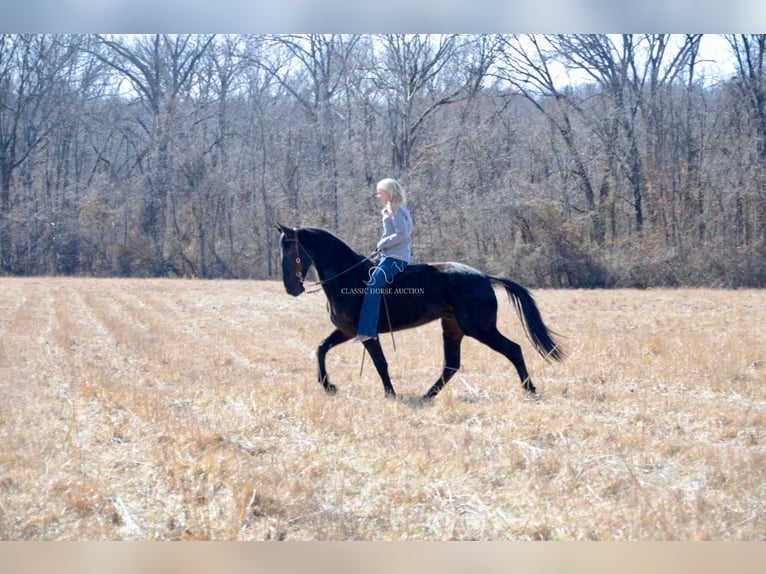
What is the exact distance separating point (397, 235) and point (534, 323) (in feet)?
6.23

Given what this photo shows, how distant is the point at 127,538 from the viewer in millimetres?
4297

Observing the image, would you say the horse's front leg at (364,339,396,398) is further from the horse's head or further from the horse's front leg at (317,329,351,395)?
the horse's head

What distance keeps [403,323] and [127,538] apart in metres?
4.56

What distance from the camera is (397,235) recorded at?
815 cm

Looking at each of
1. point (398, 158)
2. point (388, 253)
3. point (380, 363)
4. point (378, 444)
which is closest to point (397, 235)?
point (388, 253)

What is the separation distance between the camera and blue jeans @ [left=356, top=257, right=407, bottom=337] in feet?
26.7

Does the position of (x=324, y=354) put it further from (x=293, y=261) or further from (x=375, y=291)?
(x=293, y=261)

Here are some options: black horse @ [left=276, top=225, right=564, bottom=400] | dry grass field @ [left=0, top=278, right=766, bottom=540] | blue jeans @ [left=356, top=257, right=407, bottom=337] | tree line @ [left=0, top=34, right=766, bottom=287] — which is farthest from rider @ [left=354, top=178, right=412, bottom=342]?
tree line @ [left=0, top=34, right=766, bottom=287]

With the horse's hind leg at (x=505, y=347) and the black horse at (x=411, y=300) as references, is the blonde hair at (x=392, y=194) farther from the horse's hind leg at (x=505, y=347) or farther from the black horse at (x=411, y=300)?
the horse's hind leg at (x=505, y=347)

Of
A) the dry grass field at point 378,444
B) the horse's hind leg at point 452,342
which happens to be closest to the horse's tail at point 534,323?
the dry grass field at point 378,444

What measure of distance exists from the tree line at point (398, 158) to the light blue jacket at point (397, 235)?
18450 millimetres

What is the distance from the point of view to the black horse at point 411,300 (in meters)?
8.25

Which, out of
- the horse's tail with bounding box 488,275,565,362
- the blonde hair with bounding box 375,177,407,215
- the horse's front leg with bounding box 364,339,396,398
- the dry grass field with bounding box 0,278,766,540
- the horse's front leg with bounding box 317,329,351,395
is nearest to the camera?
the dry grass field with bounding box 0,278,766,540
